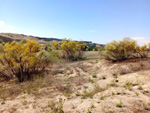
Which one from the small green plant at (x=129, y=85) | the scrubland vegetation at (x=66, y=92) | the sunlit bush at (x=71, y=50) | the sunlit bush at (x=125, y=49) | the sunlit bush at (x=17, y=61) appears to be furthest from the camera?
the sunlit bush at (x=71, y=50)

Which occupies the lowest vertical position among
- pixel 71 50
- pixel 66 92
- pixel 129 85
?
pixel 66 92

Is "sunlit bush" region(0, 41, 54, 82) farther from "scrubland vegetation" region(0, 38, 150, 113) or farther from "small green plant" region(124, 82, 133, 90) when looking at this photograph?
"small green plant" region(124, 82, 133, 90)

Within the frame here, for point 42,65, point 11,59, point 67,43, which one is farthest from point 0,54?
point 67,43

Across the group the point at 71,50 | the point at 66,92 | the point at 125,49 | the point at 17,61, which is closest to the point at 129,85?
the point at 66,92

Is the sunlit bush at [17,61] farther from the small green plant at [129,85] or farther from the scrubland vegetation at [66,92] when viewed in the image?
the small green plant at [129,85]

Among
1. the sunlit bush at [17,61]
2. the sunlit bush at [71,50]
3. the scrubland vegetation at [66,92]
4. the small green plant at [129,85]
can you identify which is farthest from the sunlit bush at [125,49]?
the sunlit bush at [71,50]

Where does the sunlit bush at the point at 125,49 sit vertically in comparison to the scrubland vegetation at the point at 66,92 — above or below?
above

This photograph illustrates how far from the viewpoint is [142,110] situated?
8.50 feet

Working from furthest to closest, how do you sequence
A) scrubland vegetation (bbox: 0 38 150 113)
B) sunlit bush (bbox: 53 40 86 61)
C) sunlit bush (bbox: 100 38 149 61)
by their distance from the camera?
sunlit bush (bbox: 53 40 86 61)
sunlit bush (bbox: 100 38 149 61)
scrubland vegetation (bbox: 0 38 150 113)

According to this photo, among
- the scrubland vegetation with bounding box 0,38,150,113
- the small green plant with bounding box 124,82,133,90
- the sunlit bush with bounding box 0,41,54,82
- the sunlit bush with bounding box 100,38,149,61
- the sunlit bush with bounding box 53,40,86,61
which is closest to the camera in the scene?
the scrubland vegetation with bounding box 0,38,150,113

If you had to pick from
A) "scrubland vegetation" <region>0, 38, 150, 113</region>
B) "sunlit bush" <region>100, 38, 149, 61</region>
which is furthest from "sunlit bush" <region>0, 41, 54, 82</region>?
"sunlit bush" <region>100, 38, 149, 61</region>

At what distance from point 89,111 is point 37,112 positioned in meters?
1.62

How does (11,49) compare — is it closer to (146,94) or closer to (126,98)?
(126,98)

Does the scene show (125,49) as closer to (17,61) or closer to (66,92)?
(66,92)
